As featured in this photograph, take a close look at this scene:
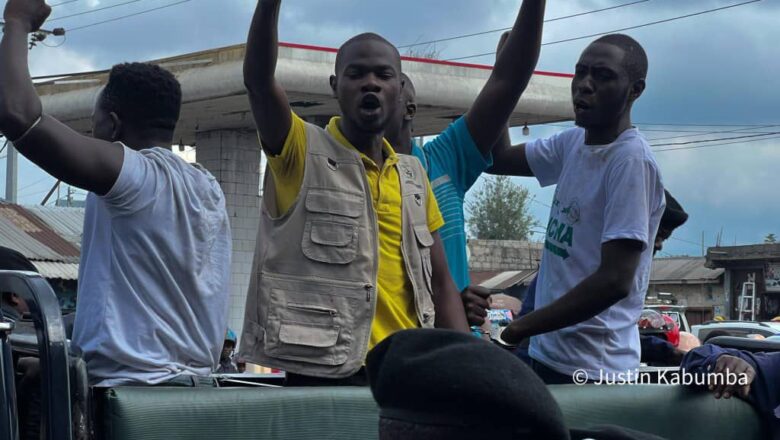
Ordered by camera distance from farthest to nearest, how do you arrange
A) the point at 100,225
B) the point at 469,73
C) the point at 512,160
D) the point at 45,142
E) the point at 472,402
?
the point at 469,73 → the point at 512,160 → the point at 100,225 → the point at 45,142 → the point at 472,402

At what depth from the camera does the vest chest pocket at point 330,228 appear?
361cm

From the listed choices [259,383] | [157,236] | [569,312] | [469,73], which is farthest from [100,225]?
[469,73]

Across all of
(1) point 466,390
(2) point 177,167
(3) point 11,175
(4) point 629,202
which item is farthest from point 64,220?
(1) point 466,390

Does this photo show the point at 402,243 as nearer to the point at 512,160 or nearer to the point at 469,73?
the point at 512,160

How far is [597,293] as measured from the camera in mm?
3814

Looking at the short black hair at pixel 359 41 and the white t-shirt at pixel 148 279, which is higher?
the short black hair at pixel 359 41

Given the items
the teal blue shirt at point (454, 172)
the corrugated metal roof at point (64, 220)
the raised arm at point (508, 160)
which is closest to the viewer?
the teal blue shirt at point (454, 172)

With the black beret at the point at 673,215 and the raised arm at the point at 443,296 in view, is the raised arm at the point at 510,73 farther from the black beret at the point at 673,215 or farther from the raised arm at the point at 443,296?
the black beret at the point at 673,215

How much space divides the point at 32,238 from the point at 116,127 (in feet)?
69.0

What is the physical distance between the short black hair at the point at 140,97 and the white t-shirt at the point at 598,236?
1389 mm

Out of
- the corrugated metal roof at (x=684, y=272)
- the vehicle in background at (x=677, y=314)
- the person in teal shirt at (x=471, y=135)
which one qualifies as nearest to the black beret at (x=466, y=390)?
the person in teal shirt at (x=471, y=135)

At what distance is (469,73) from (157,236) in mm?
16249

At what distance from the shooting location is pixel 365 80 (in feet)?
12.5

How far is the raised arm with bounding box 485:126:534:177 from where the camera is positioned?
15.4 ft
